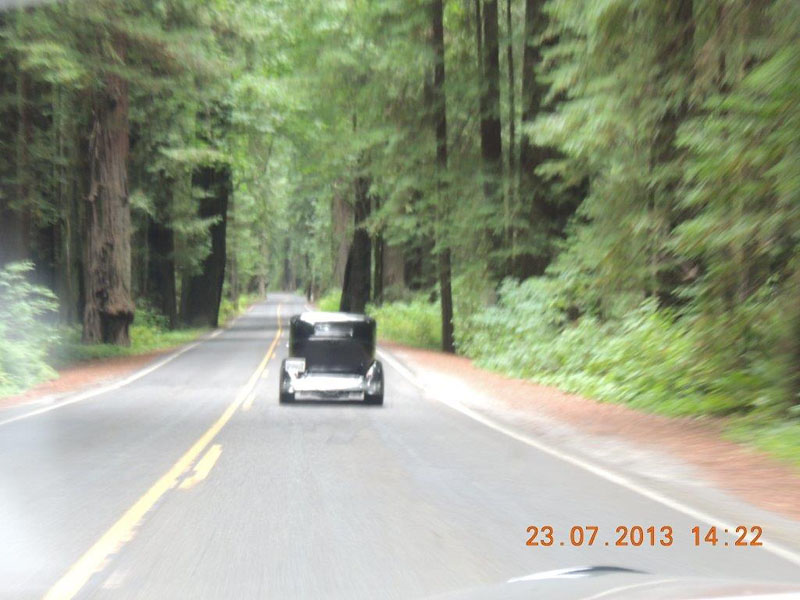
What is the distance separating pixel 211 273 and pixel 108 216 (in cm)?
1662

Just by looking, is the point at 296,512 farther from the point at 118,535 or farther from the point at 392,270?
the point at 392,270

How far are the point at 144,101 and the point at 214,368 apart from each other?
11010 millimetres

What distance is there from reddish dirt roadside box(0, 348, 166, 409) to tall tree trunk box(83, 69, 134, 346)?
5.98ft

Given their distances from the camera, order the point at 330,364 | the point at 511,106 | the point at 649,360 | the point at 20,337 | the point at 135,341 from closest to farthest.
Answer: the point at 330,364
the point at 649,360
the point at 20,337
the point at 511,106
the point at 135,341

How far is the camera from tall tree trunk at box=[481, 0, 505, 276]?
2459cm

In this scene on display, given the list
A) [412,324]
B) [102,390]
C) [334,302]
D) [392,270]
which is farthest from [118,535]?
Answer: [334,302]

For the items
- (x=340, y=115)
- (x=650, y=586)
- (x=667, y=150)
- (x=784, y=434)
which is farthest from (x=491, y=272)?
(x=650, y=586)

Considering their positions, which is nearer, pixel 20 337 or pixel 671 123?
pixel 671 123

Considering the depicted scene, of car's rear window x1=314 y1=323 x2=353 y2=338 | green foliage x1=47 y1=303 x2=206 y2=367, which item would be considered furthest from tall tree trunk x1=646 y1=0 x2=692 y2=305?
green foliage x1=47 y1=303 x2=206 y2=367

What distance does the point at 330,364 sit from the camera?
15.5m
